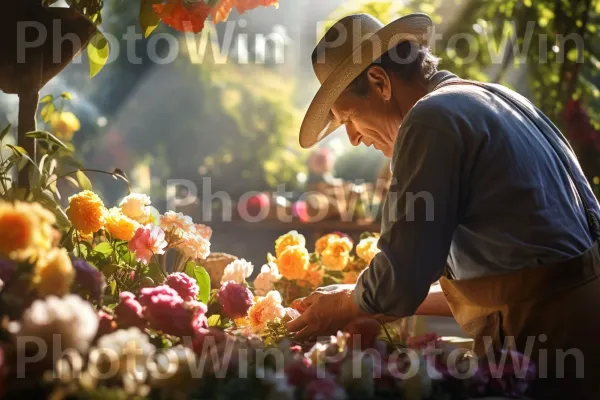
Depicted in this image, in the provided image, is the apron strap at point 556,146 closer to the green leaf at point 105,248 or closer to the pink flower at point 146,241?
the pink flower at point 146,241

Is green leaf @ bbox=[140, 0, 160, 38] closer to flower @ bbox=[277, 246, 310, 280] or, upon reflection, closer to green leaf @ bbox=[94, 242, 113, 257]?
green leaf @ bbox=[94, 242, 113, 257]

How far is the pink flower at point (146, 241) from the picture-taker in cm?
185

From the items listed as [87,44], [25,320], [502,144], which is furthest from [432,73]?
[25,320]

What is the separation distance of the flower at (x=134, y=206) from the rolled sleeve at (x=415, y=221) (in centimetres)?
72

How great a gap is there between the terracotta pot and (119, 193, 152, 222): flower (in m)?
0.35

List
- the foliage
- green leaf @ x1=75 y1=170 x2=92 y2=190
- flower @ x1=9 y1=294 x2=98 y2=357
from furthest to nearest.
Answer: the foliage → green leaf @ x1=75 y1=170 x2=92 y2=190 → flower @ x1=9 y1=294 x2=98 y2=357

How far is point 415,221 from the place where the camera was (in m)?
1.42

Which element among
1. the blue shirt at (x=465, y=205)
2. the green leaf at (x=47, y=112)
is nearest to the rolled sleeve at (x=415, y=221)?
the blue shirt at (x=465, y=205)

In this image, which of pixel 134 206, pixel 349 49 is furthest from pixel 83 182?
pixel 349 49

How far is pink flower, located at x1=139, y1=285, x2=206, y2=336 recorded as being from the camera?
135cm

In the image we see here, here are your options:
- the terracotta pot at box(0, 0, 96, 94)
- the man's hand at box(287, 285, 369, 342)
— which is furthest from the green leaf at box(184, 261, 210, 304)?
the terracotta pot at box(0, 0, 96, 94)

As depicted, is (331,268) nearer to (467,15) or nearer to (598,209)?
(598,209)

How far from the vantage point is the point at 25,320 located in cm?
103

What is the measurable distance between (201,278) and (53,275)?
80 cm
